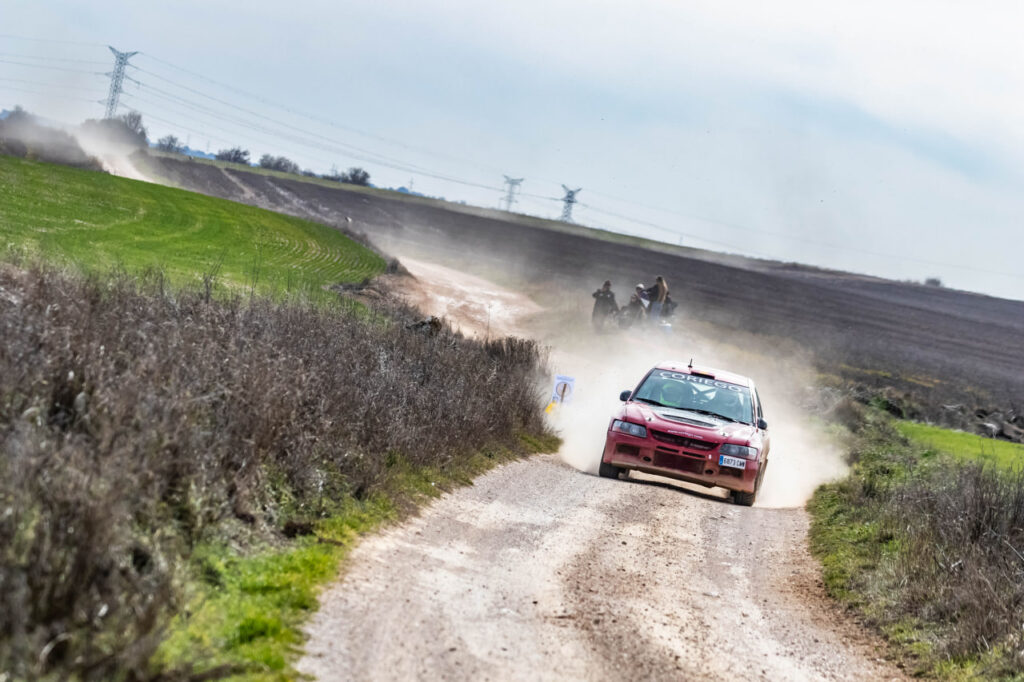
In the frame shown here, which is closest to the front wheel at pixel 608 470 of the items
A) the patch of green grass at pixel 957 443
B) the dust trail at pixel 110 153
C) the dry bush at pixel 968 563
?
the dry bush at pixel 968 563

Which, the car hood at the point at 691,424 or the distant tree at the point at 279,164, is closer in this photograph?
the car hood at the point at 691,424

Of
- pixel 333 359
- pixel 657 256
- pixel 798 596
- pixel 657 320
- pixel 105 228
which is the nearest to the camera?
pixel 798 596

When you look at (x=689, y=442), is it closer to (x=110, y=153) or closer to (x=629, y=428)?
(x=629, y=428)

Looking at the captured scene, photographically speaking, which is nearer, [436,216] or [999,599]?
[999,599]

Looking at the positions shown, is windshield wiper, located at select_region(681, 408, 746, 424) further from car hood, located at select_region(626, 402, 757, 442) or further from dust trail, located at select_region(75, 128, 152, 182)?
A: dust trail, located at select_region(75, 128, 152, 182)

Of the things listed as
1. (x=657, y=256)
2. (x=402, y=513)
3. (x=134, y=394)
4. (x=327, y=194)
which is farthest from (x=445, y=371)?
(x=327, y=194)

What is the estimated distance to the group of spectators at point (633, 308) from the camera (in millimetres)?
37312

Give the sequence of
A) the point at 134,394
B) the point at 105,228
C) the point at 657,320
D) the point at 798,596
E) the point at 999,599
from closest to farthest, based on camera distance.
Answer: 1. the point at 134,394
2. the point at 999,599
3. the point at 798,596
4. the point at 105,228
5. the point at 657,320

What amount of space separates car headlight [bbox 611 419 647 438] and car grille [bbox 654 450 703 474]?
0.30 m

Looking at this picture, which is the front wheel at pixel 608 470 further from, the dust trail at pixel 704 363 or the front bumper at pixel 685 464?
the dust trail at pixel 704 363

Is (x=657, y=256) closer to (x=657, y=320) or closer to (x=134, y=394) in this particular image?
(x=657, y=320)

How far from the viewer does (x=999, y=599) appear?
9711mm

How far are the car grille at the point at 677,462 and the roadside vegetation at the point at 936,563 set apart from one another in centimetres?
164

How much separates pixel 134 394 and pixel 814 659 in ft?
17.5
